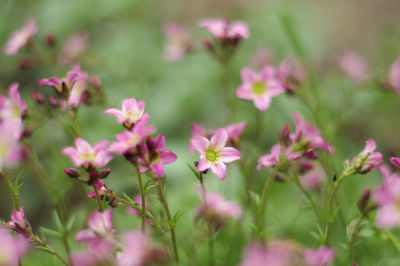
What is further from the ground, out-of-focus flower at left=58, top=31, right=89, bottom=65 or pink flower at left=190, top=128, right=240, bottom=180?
pink flower at left=190, top=128, right=240, bottom=180

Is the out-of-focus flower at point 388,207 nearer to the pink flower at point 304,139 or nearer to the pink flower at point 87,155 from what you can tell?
the pink flower at point 304,139

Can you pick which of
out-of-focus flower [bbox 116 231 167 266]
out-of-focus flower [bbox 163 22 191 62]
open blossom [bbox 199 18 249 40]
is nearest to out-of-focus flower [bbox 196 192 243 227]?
out-of-focus flower [bbox 116 231 167 266]

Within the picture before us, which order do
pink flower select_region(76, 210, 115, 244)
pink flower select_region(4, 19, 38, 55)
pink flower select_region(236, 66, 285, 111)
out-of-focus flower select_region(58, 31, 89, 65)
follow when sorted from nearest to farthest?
pink flower select_region(76, 210, 115, 244) < pink flower select_region(236, 66, 285, 111) < pink flower select_region(4, 19, 38, 55) < out-of-focus flower select_region(58, 31, 89, 65)

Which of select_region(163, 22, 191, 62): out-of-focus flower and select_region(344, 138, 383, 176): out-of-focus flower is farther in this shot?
select_region(163, 22, 191, 62): out-of-focus flower

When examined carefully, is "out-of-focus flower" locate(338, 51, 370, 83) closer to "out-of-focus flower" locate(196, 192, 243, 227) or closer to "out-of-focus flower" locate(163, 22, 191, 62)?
"out-of-focus flower" locate(163, 22, 191, 62)

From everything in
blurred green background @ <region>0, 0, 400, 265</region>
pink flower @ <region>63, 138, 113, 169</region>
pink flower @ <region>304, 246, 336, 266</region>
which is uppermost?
pink flower @ <region>63, 138, 113, 169</region>

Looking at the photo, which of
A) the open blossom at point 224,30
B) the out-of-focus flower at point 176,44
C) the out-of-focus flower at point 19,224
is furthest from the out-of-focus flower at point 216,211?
the out-of-focus flower at point 176,44

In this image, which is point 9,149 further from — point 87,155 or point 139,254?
point 139,254

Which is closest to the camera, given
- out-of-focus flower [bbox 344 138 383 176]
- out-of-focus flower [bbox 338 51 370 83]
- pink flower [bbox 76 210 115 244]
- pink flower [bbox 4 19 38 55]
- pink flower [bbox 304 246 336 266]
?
pink flower [bbox 304 246 336 266]
